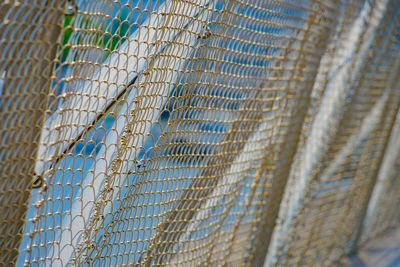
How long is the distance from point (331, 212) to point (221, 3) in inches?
58.5

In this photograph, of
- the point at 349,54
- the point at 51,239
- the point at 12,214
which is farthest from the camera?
the point at 349,54

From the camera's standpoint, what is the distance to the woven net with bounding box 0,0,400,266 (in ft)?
2.55

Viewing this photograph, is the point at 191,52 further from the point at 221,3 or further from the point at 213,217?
the point at 213,217

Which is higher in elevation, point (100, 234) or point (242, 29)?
point (242, 29)

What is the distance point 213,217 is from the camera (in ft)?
4.68

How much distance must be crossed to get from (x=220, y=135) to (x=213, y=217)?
279mm

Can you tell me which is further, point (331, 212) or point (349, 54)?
point (331, 212)

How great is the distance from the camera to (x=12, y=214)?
0.79m

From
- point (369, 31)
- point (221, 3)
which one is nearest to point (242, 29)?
point (221, 3)

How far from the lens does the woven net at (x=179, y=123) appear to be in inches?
30.6

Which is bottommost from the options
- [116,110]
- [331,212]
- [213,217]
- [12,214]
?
[331,212]

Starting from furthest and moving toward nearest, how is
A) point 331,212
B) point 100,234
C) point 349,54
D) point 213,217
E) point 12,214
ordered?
point 331,212
point 349,54
point 213,217
point 100,234
point 12,214

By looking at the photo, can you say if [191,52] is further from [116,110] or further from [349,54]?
[349,54]

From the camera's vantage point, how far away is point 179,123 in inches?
45.1
